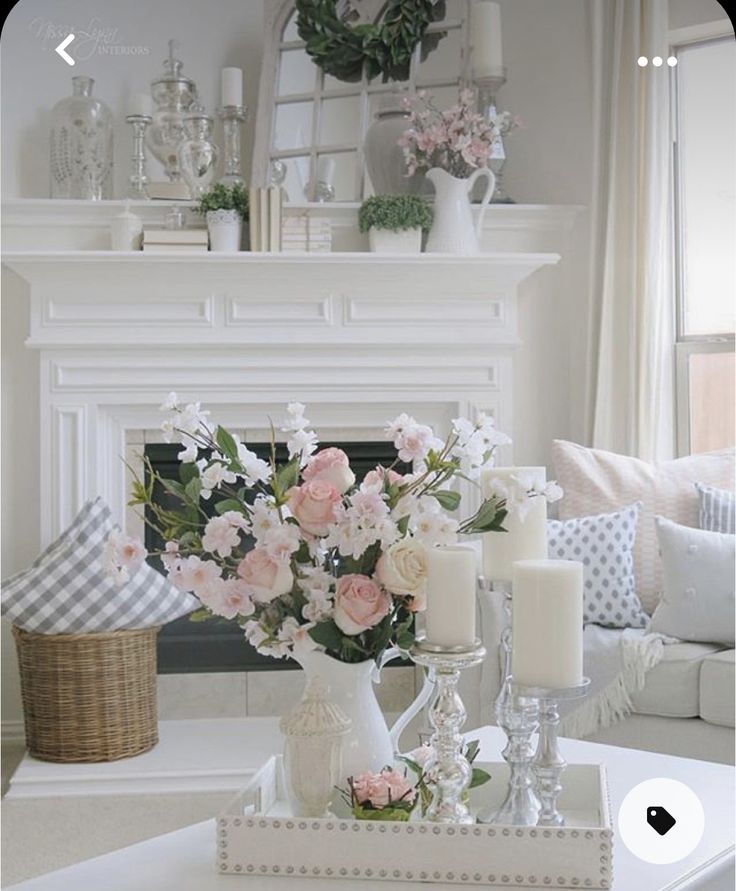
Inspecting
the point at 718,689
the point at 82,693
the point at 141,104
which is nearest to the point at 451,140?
the point at 141,104

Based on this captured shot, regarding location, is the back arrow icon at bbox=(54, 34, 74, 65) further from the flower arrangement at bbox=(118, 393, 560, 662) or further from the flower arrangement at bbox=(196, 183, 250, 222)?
the flower arrangement at bbox=(118, 393, 560, 662)

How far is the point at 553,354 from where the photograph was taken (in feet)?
14.5

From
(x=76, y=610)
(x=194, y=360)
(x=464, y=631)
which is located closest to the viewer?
(x=464, y=631)

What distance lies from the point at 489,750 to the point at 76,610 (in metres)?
1.84

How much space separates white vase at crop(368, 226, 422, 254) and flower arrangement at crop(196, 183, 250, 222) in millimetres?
435

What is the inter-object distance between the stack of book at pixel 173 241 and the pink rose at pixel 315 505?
2.64 m

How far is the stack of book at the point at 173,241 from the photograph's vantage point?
4086 millimetres

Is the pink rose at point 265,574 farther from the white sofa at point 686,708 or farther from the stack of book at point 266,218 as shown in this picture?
the stack of book at point 266,218

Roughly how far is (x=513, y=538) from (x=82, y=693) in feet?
7.60

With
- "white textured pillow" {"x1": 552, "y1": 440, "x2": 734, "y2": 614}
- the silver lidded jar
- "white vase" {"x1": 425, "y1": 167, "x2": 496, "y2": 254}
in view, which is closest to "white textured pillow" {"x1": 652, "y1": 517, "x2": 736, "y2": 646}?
"white textured pillow" {"x1": 552, "y1": 440, "x2": 734, "y2": 614}

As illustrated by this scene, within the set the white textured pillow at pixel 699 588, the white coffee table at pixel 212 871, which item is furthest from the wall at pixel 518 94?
the white coffee table at pixel 212 871

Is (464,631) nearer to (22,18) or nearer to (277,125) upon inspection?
(277,125)

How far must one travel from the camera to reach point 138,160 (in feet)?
14.2

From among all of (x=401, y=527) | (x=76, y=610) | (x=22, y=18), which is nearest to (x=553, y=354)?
(x=76, y=610)
